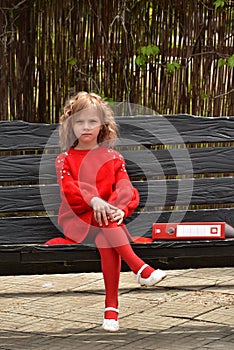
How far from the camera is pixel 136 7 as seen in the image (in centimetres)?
670

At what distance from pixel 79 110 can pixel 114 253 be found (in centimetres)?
73

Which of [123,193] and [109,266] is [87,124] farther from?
[109,266]

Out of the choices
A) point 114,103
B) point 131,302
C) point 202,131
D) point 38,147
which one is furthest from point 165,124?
point 114,103

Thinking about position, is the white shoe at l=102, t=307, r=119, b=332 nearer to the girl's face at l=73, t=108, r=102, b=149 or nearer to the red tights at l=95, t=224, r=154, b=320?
the red tights at l=95, t=224, r=154, b=320

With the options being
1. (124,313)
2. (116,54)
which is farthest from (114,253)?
(116,54)

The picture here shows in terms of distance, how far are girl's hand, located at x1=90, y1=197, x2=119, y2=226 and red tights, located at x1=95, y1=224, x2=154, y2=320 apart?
0.06 m

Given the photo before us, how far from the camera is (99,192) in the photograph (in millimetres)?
4875

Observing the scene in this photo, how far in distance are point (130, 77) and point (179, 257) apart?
2245 mm

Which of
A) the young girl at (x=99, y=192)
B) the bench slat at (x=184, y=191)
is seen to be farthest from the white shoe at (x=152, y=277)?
the bench slat at (x=184, y=191)

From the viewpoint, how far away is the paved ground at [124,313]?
4836 mm

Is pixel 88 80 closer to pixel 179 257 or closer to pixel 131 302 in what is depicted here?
pixel 131 302

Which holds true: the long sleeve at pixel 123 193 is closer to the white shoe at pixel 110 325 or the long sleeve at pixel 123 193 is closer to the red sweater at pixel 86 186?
the red sweater at pixel 86 186

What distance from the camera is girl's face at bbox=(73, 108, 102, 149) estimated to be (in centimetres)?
492

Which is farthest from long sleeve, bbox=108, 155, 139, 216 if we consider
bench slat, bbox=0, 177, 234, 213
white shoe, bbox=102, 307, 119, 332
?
white shoe, bbox=102, 307, 119, 332
